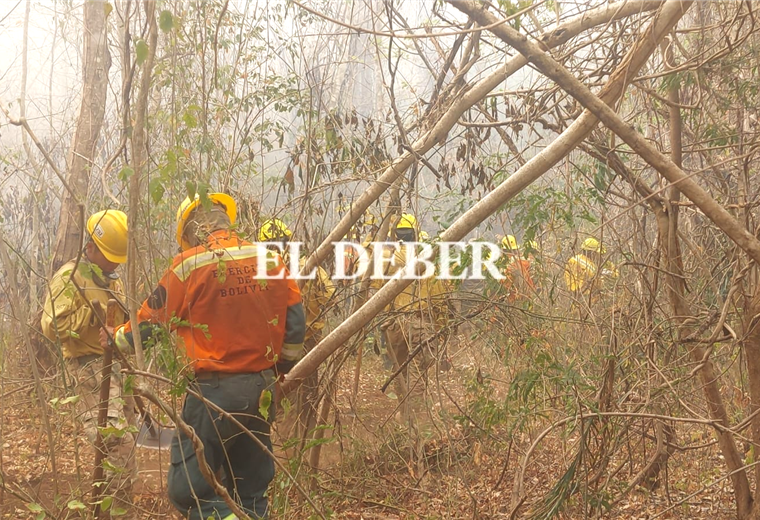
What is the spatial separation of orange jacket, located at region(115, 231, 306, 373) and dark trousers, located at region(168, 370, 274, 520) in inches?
3.5

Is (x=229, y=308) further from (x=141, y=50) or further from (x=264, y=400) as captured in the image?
(x=141, y=50)

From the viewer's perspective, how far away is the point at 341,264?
162 inches

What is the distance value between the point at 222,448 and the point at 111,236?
5.30 feet

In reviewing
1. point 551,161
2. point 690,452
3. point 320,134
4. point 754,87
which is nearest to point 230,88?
point 320,134

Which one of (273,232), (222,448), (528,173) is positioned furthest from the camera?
(273,232)

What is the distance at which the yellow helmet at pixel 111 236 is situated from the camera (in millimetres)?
4164

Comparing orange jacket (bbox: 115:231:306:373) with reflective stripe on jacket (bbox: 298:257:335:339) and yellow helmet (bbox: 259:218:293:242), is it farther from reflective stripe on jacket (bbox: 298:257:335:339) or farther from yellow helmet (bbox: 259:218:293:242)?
yellow helmet (bbox: 259:218:293:242)

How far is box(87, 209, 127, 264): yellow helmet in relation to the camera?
416 centimetres

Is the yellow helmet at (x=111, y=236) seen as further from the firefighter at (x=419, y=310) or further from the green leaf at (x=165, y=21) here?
the green leaf at (x=165, y=21)

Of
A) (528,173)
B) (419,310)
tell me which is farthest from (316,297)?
(528,173)

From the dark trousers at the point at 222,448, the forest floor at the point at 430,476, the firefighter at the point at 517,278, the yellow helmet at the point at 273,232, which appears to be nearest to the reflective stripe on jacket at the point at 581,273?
the firefighter at the point at 517,278

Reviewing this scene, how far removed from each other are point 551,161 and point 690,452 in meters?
3.14

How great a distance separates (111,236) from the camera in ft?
13.7

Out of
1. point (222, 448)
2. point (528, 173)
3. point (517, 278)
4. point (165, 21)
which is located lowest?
point (222, 448)
